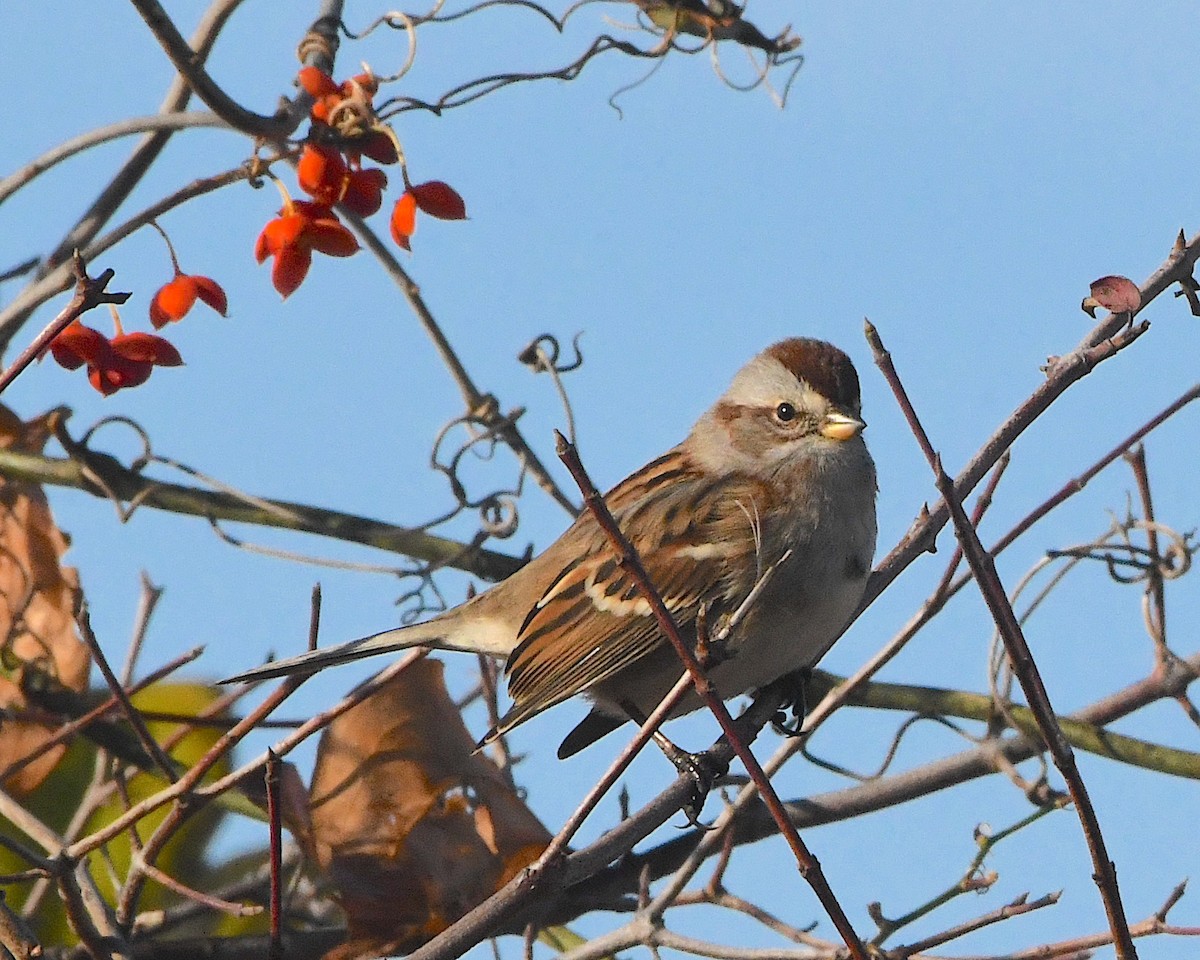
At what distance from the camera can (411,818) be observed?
101 inches

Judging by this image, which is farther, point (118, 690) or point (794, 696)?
point (794, 696)

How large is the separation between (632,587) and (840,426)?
485 mm

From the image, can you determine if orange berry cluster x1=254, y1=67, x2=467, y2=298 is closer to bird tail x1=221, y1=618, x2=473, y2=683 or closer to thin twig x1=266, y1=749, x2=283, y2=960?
bird tail x1=221, y1=618, x2=473, y2=683

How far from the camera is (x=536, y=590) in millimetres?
3258

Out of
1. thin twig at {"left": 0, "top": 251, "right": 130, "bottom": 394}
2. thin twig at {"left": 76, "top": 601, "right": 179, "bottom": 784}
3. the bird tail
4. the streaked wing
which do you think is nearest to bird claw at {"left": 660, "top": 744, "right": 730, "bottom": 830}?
the streaked wing

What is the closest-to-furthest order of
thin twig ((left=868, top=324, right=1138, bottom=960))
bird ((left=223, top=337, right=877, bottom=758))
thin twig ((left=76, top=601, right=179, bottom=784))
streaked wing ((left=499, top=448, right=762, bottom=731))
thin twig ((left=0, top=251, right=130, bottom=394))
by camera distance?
thin twig ((left=868, top=324, right=1138, bottom=960)) → thin twig ((left=0, top=251, right=130, bottom=394)) → thin twig ((left=76, top=601, right=179, bottom=784)) → bird ((left=223, top=337, right=877, bottom=758)) → streaked wing ((left=499, top=448, right=762, bottom=731))

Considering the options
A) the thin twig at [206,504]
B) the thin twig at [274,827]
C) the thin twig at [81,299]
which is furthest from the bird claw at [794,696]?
the thin twig at [81,299]

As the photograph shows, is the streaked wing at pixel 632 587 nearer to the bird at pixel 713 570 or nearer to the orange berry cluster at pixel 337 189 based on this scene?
the bird at pixel 713 570

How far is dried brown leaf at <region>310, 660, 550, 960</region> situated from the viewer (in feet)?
8.16

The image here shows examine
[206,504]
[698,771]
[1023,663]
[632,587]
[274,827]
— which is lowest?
[1023,663]

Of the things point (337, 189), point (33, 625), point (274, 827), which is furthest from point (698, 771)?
point (33, 625)

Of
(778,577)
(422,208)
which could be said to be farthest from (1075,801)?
(422,208)

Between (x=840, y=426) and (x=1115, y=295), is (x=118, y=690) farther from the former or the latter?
(x=840, y=426)

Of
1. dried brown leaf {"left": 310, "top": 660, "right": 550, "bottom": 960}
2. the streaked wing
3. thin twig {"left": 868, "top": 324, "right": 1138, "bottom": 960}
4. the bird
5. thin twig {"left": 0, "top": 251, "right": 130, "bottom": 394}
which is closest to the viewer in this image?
thin twig {"left": 868, "top": 324, "right": 1138, "bottom": 960}
